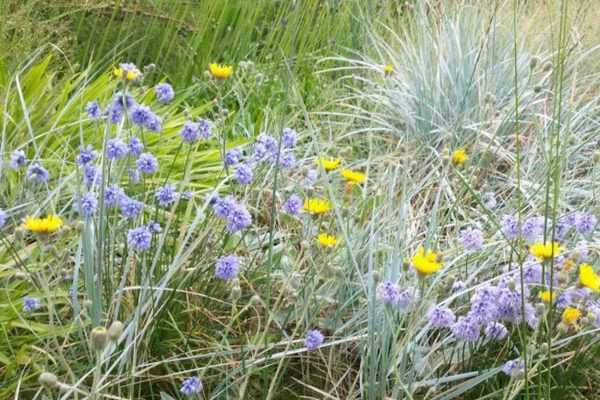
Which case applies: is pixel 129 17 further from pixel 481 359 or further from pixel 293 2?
pixel 481 359

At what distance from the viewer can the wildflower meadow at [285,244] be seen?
1750 millimetres

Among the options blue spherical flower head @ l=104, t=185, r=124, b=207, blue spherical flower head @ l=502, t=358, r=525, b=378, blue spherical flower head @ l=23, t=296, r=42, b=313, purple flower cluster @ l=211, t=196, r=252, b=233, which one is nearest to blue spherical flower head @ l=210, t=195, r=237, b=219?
purple flower cluster @ l=211, t=196, r=252, b=233

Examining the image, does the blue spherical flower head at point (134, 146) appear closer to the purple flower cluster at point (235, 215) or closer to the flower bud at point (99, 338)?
the purple flower cluster at point (235, 215)

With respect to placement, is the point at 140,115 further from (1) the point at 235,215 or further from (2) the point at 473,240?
(2) the point at 473,240

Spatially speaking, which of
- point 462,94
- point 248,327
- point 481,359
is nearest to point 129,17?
point 462,94

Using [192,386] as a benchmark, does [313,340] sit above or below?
above

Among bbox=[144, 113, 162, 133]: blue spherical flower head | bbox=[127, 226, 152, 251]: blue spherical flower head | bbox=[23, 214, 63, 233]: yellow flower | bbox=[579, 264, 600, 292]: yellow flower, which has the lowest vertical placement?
bbox=[127, 226, 152, 251]: blue spherical flower head

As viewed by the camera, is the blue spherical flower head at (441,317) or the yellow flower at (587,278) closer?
the yellow flower at (587,278)

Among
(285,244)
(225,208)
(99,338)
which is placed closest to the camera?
(99,338)

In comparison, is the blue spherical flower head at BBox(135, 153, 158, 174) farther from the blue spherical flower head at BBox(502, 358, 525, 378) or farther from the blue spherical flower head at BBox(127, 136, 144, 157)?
the blue spherical flower head at BBox(502, 358, 525, 378)

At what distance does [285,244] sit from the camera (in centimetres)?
223

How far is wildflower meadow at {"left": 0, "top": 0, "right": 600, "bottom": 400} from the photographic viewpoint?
1750 mm

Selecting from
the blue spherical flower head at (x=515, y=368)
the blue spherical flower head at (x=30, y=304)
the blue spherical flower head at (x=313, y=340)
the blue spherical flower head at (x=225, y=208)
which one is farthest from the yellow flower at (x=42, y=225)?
the blue spherical flower head at (x=515, y=368)

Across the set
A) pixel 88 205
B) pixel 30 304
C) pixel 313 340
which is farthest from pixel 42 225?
pixel 313 340
